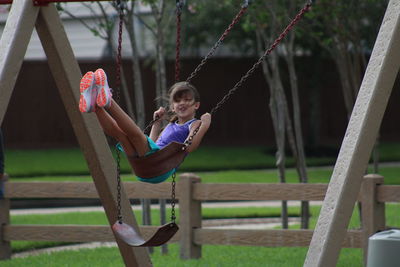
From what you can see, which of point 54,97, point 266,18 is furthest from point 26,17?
point 54,97

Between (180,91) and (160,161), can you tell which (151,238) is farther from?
(180,91)

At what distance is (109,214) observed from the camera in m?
7.00

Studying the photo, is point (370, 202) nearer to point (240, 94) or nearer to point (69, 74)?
point (69, 74)

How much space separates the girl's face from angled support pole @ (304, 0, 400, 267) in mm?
1400

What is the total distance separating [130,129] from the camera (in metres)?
6.26

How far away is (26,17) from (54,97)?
70.1 feet

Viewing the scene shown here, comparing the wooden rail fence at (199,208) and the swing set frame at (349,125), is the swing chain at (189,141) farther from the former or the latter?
the wooden rail fence at (199,208)

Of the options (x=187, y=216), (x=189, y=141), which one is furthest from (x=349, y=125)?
(x=187, y=216)

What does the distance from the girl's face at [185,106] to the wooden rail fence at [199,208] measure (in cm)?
274

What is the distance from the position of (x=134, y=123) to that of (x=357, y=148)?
1.52m

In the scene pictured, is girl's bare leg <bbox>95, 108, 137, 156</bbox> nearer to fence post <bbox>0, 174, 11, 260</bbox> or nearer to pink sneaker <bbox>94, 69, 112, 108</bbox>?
pink sneaker <bbox>94, 69, 112, 108</bbox>

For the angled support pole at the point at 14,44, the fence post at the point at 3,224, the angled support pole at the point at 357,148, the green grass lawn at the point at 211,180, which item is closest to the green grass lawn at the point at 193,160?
the green grass lawn at the point at 211,180

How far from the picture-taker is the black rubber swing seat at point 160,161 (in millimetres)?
6242

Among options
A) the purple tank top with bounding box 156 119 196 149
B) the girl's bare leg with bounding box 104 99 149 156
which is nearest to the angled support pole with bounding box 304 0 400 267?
the girl's bare leg with bounding box 104 99 149 156
